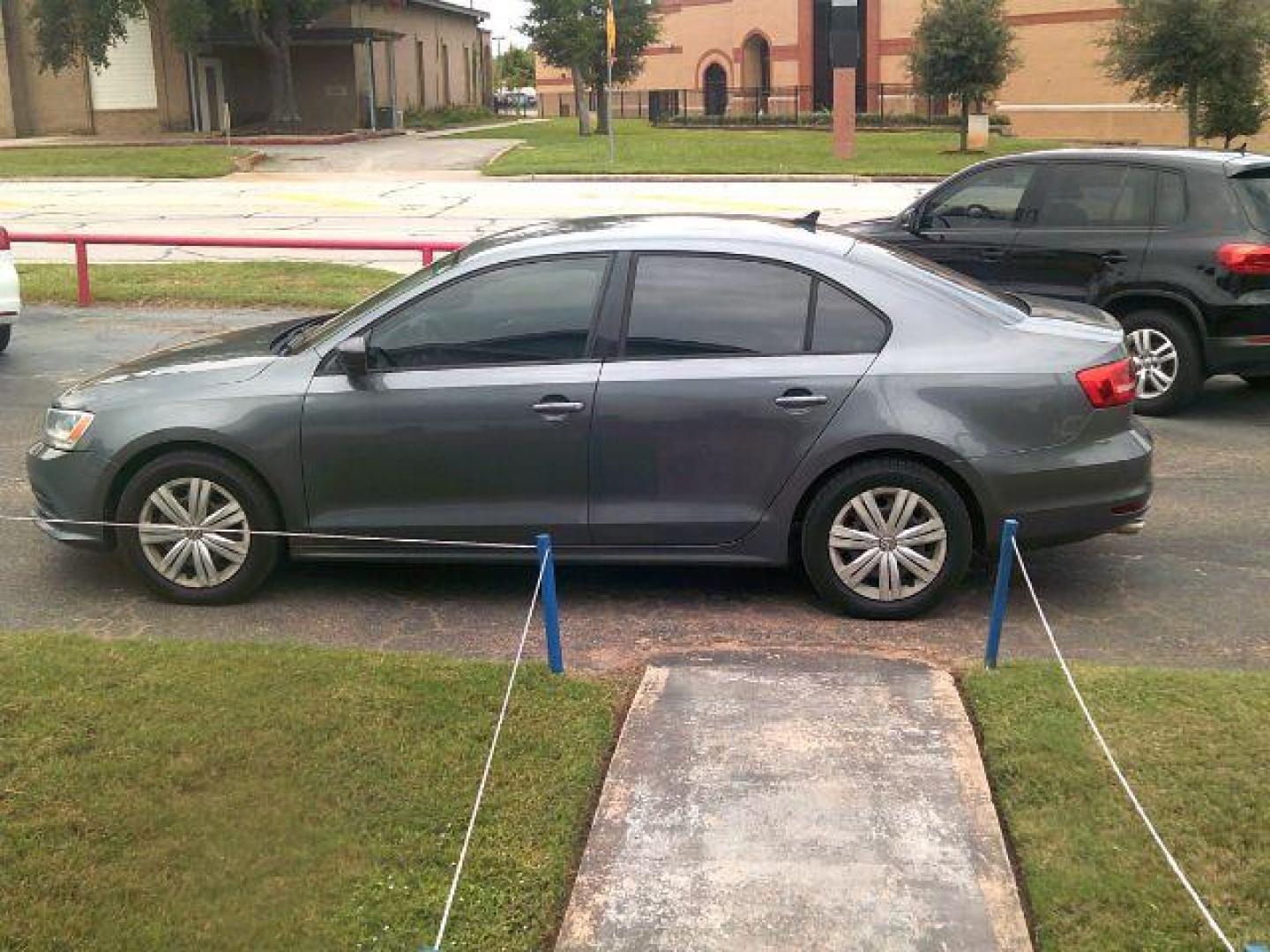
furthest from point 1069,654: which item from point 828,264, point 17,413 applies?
point 17,413

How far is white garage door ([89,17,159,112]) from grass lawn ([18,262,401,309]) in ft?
117

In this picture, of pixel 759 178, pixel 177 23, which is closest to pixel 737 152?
pixel 759 178

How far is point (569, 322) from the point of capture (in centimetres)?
561

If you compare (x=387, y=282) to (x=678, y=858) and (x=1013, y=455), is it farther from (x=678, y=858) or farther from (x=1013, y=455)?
(x=678, y=858)

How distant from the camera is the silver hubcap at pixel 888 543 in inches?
215

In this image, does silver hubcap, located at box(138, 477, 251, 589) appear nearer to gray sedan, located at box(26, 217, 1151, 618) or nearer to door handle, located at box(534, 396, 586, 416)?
gray sedan, located at box(26, 217, 1151, 618)

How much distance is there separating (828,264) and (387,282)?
9.80 m

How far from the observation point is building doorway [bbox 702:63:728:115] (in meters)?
64.8

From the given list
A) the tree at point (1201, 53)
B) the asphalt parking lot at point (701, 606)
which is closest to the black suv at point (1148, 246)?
the asphalt parking lot at point (701, 606)

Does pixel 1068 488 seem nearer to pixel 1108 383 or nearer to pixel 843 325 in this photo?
pixel 1108 383

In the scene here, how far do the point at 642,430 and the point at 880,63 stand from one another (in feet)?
190

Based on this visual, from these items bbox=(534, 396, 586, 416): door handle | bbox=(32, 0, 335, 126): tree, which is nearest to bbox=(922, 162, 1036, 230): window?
bbox=(534, 396, 586, 416): door handle

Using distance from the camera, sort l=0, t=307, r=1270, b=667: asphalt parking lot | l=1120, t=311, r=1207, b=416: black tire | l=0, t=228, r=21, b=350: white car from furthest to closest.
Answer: l=0, t=228, r=21, b=350: white car < l=1120, t=311, r=1207, b=416: black tire < l=0, t=307, r=1270, b=667: asphalt parking lot

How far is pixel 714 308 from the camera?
18.4ft
